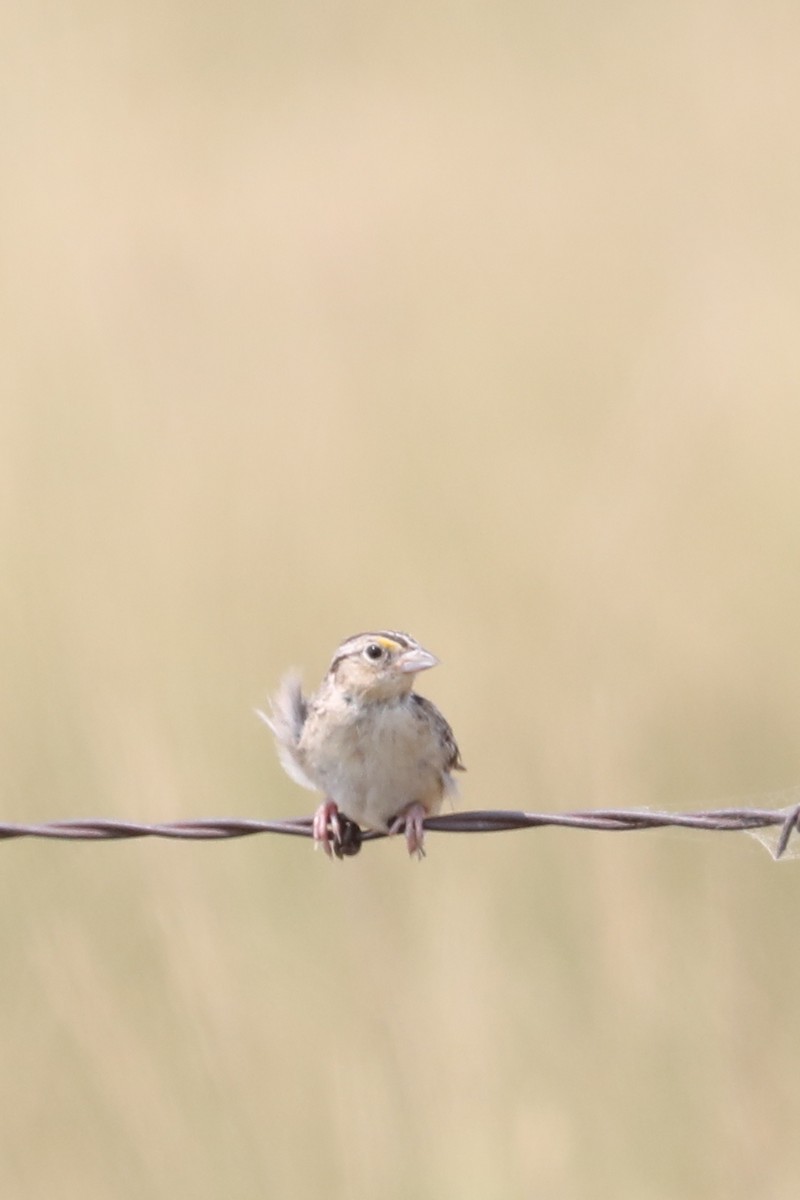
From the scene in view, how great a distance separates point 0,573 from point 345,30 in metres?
7.13

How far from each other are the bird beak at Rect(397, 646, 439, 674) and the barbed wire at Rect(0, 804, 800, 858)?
1.04m

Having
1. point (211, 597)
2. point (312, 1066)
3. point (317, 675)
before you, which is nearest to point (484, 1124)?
point (312, 1066)

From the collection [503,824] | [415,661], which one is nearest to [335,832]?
[415,661]

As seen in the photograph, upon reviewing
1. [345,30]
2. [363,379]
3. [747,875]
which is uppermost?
[345,30]

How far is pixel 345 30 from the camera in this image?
556 inches

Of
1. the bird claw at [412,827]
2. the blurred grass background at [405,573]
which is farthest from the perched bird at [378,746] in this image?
the blurred grass background at [405,573]

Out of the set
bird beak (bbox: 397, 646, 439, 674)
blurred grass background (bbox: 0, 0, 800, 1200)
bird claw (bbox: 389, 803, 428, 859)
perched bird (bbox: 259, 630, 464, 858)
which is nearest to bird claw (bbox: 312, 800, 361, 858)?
perched bird (bbox: 259, 630, 464, 858)

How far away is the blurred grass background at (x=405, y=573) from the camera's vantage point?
6.39 metres

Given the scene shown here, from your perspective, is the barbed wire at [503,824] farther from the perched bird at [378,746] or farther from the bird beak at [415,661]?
the bird beak at [415,661]

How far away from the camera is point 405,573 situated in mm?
8531

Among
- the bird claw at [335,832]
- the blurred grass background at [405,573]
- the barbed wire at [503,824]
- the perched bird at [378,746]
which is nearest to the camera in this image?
the barbed wire at [503,824]

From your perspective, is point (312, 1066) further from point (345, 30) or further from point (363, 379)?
point (345, 30)

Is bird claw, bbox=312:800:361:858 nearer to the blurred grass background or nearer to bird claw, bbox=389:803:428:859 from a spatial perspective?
bird claw, bbox=389:803:428:859

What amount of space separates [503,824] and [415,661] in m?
1.28
